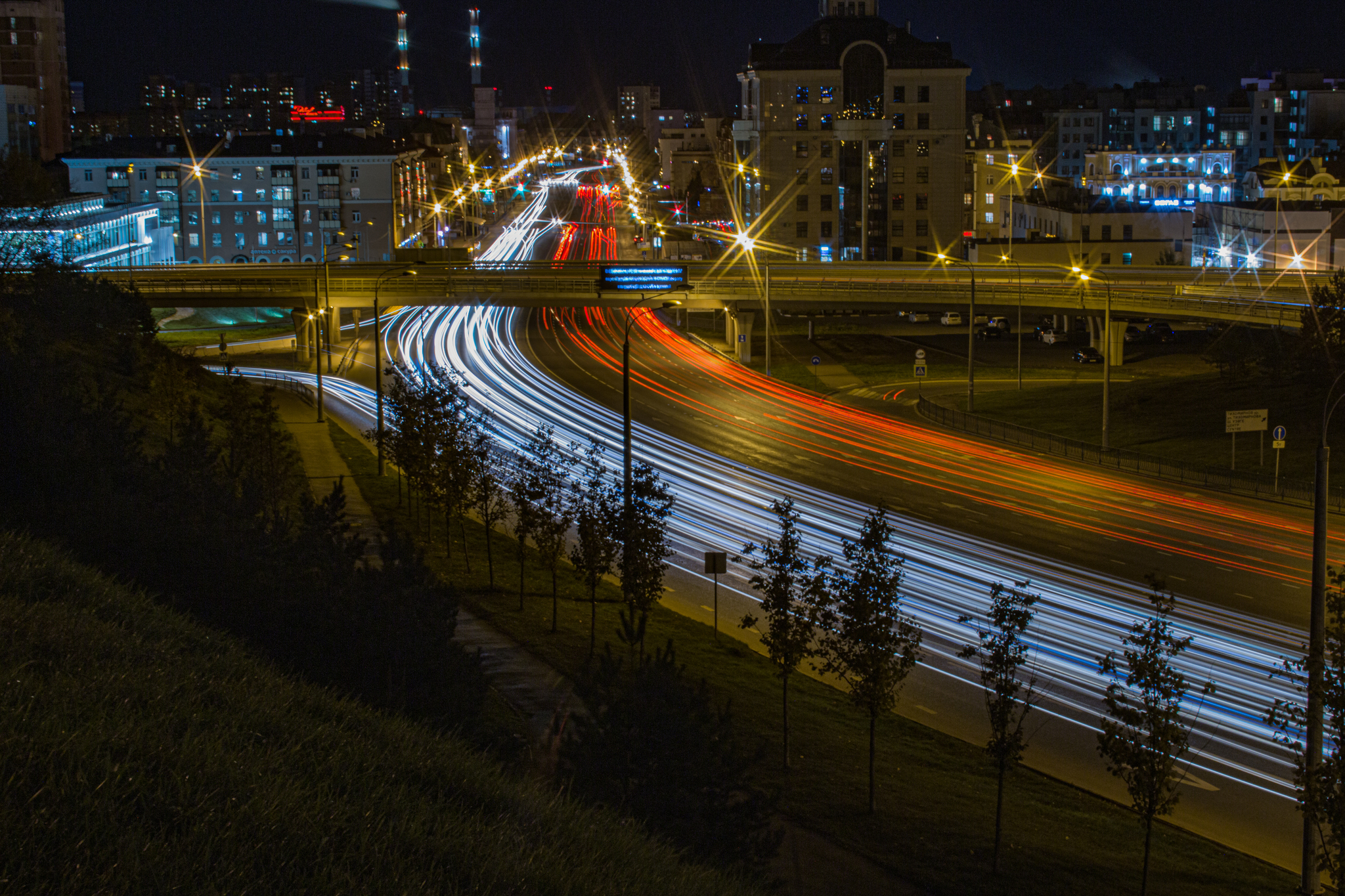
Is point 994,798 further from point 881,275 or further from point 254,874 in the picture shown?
point 881,275

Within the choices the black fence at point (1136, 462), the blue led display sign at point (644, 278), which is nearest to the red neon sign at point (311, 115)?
the blue led display sign at point (644, 278)

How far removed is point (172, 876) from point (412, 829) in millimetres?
1520

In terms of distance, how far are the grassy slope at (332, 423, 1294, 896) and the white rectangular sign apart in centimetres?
1977

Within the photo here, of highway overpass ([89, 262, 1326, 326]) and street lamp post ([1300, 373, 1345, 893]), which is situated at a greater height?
highway overpass ([89, 262, 1326, 326])

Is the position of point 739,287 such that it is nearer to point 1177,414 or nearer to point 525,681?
point 1177,414

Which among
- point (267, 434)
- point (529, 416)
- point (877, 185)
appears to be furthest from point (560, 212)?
point (267, 434)

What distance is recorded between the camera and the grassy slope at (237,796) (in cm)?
680

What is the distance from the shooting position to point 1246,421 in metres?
35.7

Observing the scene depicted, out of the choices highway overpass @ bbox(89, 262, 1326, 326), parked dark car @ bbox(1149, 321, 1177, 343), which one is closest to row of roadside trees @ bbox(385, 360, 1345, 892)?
highway overpass @ bbox(89, 262, 1326, 326)

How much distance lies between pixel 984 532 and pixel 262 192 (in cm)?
7167

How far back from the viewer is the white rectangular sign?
3556 cm

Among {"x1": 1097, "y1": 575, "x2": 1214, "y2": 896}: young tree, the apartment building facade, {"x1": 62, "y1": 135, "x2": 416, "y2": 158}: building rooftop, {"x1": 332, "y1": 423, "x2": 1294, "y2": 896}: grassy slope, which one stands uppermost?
{"x1": 62, "y1": 135, "x2": 416, "y2": 158}: building rooftop

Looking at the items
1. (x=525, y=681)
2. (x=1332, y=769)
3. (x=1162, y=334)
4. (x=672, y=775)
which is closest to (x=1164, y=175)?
(x=1162, y=334)

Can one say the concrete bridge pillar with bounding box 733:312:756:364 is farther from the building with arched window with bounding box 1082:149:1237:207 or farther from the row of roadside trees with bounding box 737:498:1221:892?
the building with arched window with bounding box 1082:149:1237:207
